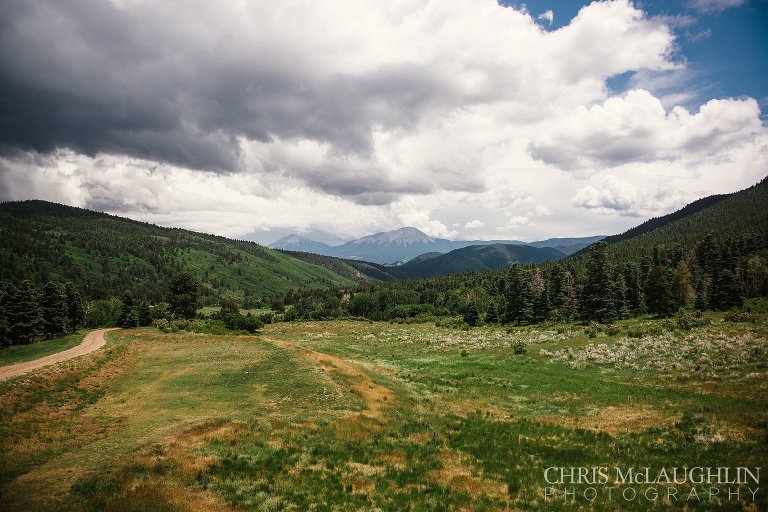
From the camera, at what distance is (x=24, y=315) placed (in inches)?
2472

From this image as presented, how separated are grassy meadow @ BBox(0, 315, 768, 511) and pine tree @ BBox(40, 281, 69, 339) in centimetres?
3895

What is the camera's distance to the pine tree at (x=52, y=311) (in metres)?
70.2

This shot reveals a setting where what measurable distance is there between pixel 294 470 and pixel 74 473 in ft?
31.8

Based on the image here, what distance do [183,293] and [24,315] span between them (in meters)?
31.9

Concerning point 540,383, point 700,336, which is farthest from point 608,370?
point 700,336

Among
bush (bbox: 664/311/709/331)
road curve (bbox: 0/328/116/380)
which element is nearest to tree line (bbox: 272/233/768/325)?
bush (bbox: 664/311/709/331)

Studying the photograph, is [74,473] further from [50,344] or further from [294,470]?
[50,344]

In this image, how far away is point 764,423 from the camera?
20719mm

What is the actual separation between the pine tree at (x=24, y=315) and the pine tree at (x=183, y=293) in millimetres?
27940

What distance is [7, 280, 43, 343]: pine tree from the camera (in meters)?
62.0

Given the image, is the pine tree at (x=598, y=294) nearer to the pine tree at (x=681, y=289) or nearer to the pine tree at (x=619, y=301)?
the pine tree at (x=619, y=301)

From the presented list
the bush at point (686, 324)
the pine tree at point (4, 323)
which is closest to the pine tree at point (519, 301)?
the bush at point (686, 324)

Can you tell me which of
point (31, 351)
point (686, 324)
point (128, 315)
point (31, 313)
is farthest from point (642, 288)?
point (31, 313)

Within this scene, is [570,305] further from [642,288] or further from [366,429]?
[366,429]
